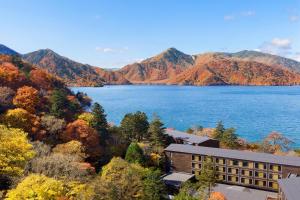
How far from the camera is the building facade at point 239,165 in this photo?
47.6 meters

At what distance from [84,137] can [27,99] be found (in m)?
13.9

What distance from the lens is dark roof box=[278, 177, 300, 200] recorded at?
32.5 m

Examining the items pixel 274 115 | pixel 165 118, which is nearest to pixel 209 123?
pixel 165 118

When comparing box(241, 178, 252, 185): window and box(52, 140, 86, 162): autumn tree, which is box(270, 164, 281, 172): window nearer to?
box(241, 178, 252, 185): window

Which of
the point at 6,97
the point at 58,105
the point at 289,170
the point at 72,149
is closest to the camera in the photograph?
the point at 289,170

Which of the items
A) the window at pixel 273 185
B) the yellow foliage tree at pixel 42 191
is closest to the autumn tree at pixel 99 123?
the window at pixel 273 185

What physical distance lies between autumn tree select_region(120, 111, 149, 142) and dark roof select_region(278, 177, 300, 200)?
3205 centimetres

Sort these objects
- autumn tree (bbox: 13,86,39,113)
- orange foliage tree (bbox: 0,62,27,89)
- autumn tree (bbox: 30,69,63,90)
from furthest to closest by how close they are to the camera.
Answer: autumn tree (bbox: 30,69,63,90) → orange foliage tree (bbox: 0,62,27,89) → autumn tree (bbox: 13,86,39,113)

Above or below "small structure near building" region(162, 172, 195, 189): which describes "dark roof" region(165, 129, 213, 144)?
above

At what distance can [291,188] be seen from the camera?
34.9 m

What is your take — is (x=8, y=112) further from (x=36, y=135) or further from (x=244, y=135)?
(x=244, y=135)

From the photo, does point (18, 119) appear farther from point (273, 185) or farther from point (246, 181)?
point (273, 185)

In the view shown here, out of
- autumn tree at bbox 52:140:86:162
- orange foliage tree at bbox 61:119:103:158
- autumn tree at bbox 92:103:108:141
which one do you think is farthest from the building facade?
autumn tree at bbox 52:140:86:162

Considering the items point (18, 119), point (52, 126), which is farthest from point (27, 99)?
point (52, 126)
